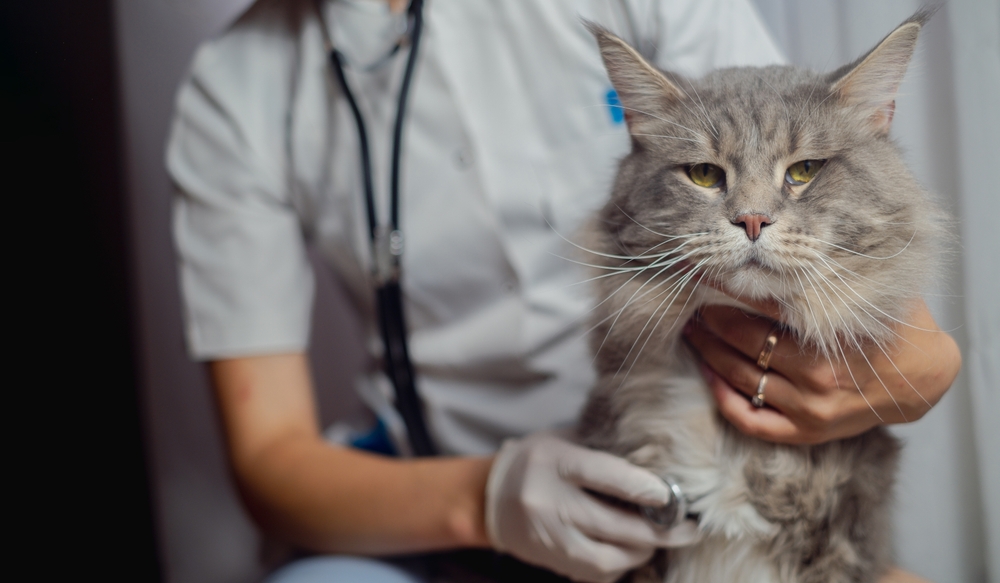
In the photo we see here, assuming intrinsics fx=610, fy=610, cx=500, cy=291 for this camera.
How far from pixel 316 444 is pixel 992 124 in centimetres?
106

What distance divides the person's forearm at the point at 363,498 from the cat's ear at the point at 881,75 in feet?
2.33

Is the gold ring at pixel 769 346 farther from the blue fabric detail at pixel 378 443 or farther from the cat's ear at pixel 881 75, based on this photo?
the blue fabric detail at pixel 378 443

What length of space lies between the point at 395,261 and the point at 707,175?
540 millimetres

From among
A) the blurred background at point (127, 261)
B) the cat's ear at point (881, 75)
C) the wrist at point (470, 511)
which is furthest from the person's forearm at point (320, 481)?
the cat's ear at point (881, 75)

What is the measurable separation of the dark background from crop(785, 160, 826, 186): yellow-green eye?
2.12 ft

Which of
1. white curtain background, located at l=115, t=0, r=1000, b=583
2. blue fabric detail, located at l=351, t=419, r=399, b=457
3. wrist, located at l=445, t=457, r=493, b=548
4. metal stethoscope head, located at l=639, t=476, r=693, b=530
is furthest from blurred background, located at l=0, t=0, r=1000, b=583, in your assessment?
blue fabric detail, located at l=351, t=419, r=399, b=457

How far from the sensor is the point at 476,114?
1096 millimetres

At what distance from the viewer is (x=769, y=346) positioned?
646mm

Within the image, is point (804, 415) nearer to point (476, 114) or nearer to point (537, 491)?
point (537, 491)

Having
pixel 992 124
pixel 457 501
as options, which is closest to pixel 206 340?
pixel 457 501

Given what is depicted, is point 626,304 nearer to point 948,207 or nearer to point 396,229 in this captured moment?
point 948,207

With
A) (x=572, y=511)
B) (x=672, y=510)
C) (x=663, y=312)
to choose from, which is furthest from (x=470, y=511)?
(x=663, y=312)

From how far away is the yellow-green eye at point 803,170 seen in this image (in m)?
0.61

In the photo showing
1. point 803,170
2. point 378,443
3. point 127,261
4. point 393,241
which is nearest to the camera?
point 803,170
